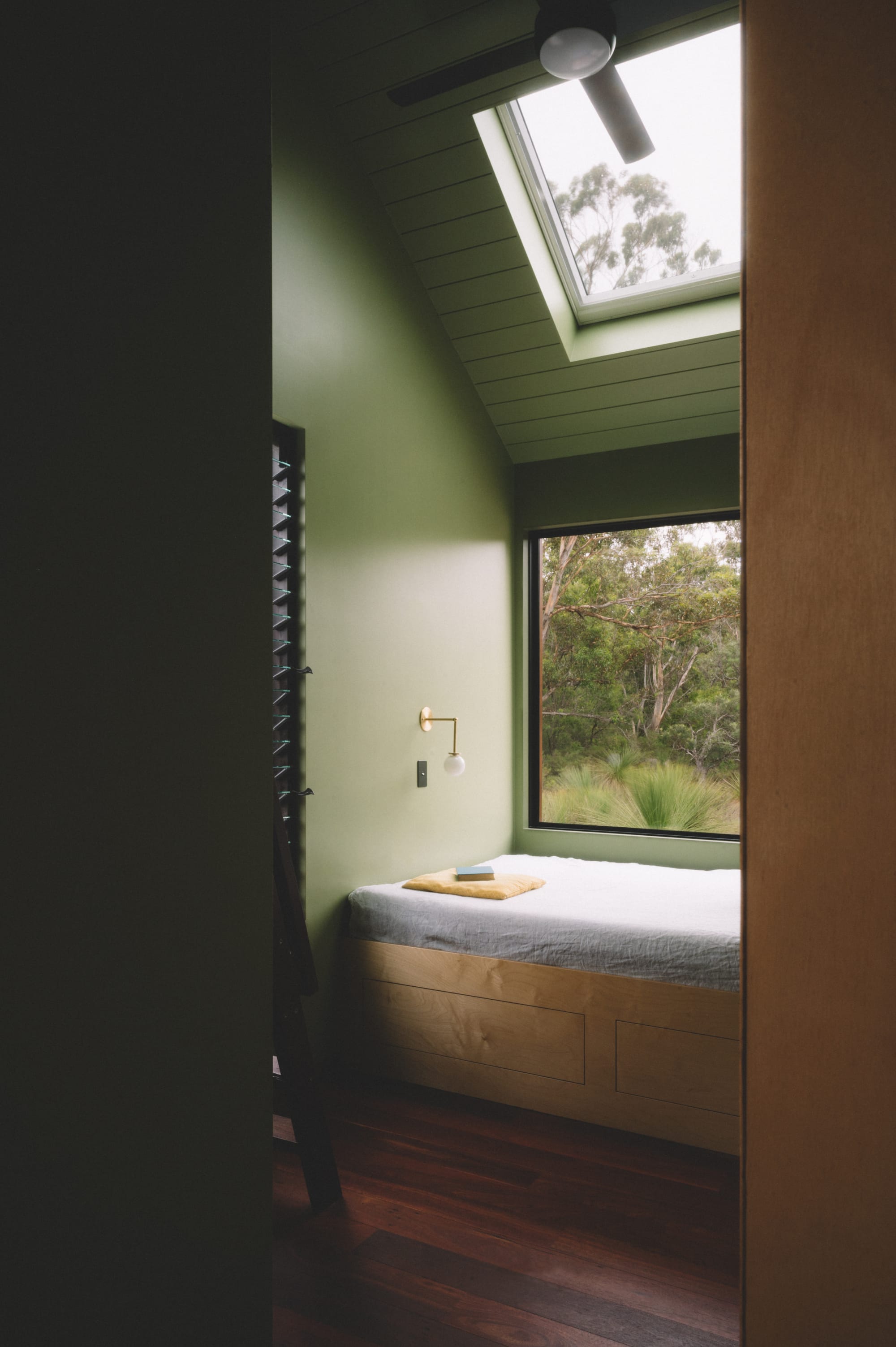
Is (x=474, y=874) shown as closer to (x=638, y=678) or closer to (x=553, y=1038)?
(x=553, y=1038)

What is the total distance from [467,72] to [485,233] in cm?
94

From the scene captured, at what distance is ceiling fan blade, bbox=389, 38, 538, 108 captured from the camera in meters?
2.22

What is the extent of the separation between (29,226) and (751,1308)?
163cm

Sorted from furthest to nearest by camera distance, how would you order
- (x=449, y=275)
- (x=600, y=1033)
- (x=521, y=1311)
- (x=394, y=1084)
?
1. (x=449, y=275)
2. (x=394, y=1084)
3. (x=600, y=1033)
4. (x=521, y=1311)

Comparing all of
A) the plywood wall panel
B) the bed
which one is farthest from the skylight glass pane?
the bed

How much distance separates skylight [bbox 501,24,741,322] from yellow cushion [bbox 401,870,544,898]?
235 cm

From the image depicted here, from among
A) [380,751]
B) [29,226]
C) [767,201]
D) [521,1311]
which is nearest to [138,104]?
[29,226]

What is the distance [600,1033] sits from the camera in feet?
8.34

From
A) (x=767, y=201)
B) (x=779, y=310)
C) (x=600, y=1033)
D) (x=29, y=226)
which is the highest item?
(x=767, y=201)

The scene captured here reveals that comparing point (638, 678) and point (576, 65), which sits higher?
point (576, 65)

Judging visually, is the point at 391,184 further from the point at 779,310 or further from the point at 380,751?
the point at 779,310

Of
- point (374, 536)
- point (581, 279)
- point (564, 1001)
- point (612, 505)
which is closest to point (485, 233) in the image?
point (581, 279)

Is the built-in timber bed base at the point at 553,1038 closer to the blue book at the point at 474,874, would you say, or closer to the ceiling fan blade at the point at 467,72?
the blue book at the point at 474,874

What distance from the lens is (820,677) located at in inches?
47.9
